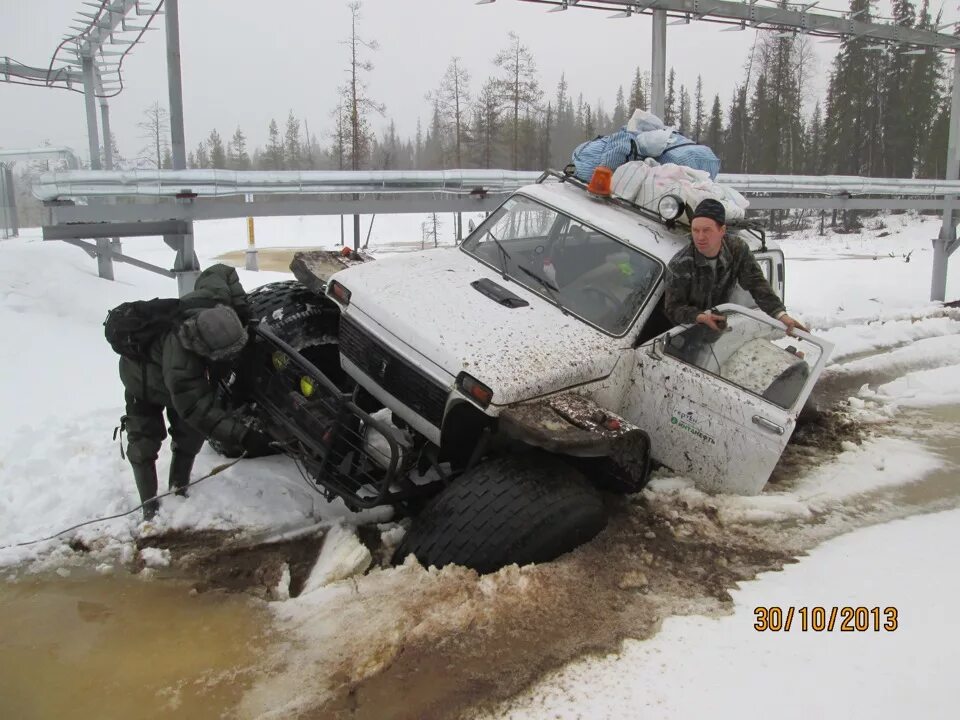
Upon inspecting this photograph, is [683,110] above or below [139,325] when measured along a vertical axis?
above

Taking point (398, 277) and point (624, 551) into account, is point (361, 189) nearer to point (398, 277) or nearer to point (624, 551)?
point (398, 277)

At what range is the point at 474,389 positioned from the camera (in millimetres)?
3672

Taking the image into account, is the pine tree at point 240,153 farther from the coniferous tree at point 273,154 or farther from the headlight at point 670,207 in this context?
the headlight at point 670,207

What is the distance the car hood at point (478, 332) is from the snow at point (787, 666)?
4.55 ft

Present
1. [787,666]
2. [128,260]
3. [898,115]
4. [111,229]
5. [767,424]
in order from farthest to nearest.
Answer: [898,115]
[128,260]
[111,229]
[767,424]
[787,666]

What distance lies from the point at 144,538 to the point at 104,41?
10.4 metres

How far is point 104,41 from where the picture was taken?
11.5 meters

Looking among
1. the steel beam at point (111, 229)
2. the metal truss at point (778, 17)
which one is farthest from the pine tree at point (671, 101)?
the steel beam at point (111, 229)

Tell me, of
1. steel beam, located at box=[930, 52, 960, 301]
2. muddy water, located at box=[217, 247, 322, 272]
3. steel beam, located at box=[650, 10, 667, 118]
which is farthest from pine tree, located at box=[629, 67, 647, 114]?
steel beam, located at box=[650, 10, 667, 118]

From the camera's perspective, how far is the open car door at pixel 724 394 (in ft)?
13.7

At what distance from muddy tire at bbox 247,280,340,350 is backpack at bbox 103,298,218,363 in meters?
0.68

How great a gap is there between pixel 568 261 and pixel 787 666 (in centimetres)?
282

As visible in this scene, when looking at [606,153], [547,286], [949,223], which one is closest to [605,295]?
[547,286]

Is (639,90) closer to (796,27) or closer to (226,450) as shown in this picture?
(796,27)
